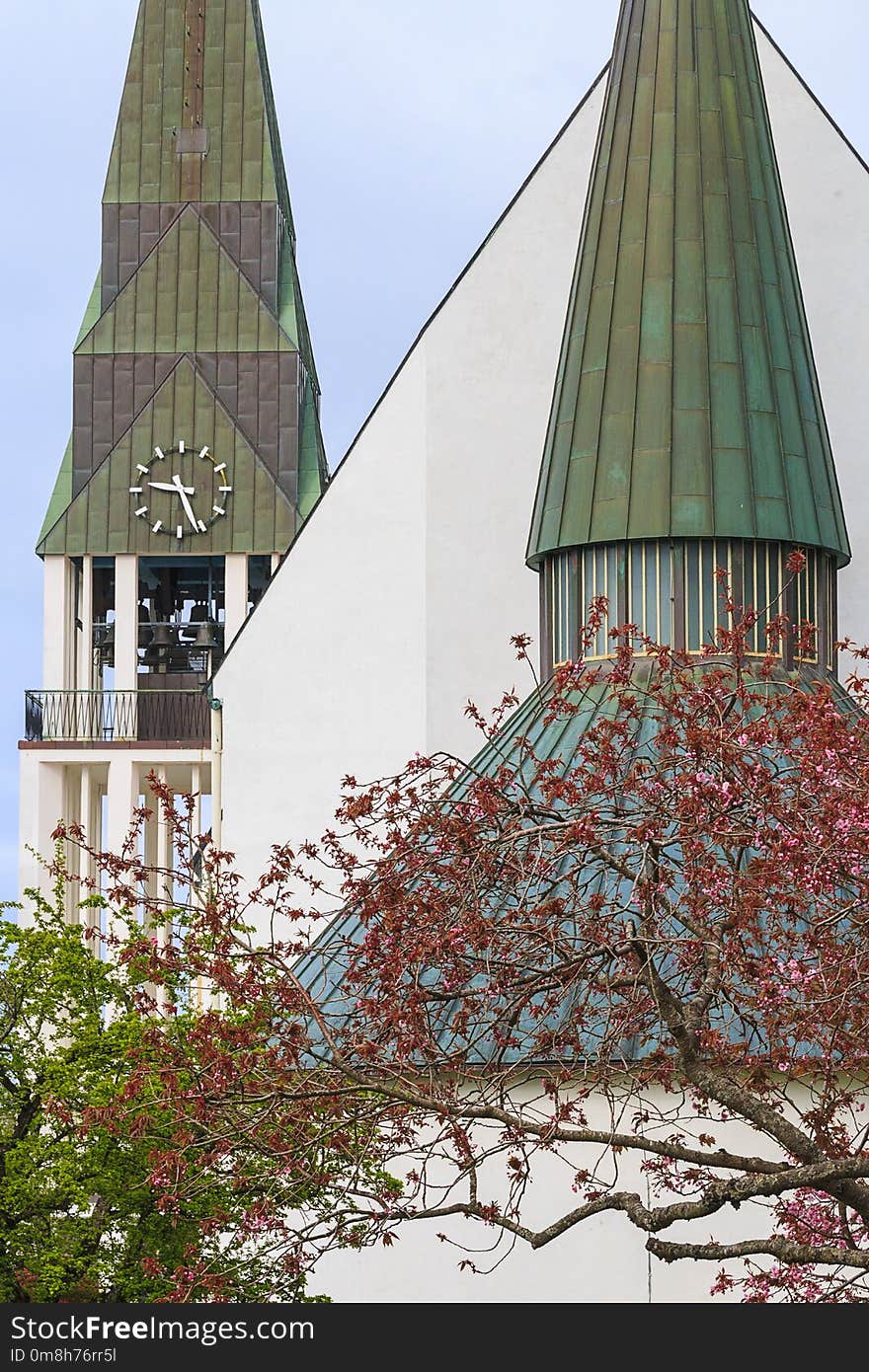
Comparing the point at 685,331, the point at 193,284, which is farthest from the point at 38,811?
the point at 685,331

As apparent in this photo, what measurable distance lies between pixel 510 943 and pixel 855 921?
75.7 inches

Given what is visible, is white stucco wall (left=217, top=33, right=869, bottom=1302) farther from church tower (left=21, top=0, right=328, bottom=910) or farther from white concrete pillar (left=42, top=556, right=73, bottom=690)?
white concrete pillar (left=42, top=556, right=73, bottom=690)

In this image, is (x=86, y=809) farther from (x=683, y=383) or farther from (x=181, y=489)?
(x=683, y=383)

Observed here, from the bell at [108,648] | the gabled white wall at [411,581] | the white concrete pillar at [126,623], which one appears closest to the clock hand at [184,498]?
the white concrete pillar at [126,623]

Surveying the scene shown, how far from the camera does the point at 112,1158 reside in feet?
68.7

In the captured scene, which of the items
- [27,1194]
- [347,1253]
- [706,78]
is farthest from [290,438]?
[27,1194]

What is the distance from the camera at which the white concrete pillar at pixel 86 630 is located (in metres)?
52.4

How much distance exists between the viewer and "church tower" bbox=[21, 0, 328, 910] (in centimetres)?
5194

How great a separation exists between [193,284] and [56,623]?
25.1 ft

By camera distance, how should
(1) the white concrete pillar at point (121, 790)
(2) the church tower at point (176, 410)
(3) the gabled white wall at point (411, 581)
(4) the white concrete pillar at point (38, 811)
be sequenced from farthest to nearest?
(2) the church tower at point (176, 410)
(1) the white concrete pillar at point (121, 790)
(4) the white concrete pillar at point (38, 811)
(3) the gabled white wall at point (411, 581)

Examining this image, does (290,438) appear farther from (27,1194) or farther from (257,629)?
(27,1194)

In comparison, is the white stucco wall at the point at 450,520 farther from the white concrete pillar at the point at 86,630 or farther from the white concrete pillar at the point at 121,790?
the white concrete pillar at the point at 86,630

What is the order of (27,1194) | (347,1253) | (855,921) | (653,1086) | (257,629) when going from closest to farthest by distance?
(855,921) → (27,1194) → (653,1086) → (347,1253) → (257,629)

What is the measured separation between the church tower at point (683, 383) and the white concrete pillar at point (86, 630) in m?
24.4
